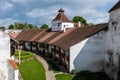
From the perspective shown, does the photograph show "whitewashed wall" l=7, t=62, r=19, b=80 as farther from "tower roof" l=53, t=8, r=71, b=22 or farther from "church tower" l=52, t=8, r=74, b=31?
"tower roof" l=53, t=8, r=71, b=22

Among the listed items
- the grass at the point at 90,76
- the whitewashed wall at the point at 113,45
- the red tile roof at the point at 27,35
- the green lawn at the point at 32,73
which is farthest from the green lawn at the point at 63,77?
the red tile roof at the point at 27,35

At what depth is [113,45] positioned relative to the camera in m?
33.8

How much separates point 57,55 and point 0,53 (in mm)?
24193

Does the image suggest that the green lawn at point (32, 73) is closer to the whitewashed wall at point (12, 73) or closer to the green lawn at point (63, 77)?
the green lawn at point (63, 77)

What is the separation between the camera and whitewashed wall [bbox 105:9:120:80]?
105 feet

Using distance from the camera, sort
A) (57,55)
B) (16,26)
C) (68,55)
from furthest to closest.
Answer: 1. (16,26)
2. (57,55)
3. (68,55)

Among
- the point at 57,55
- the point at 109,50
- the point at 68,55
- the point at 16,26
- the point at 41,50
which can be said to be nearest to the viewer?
the point at 109,50

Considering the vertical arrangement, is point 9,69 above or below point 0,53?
below

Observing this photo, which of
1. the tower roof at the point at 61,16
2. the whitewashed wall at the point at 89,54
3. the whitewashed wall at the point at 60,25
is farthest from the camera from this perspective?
the tower roof at the point at 61,16

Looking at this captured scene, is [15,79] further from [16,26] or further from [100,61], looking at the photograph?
[16,26]

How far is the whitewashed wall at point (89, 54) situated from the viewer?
3734cm

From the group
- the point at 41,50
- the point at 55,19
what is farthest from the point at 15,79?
the point at 55,19

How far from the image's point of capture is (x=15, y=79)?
2530 centimetres

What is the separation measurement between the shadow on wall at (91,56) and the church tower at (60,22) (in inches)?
1058
